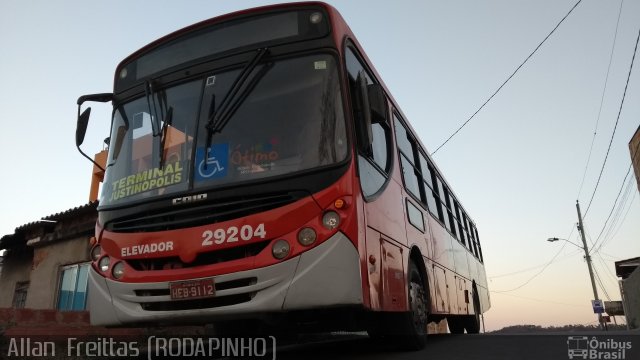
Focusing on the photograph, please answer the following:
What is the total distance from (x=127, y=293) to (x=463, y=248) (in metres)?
7.85

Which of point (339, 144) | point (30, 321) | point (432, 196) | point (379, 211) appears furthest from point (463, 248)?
point (30, 321)

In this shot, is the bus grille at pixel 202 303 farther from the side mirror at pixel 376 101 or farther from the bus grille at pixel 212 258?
the side mirror at pixel 376 101

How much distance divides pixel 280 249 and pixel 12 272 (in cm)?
1517

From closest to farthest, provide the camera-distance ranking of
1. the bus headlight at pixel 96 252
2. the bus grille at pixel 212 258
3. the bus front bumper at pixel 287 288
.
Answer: the bus front bumper at pixel 287 288 → the bus grille at pixel 212 258 → the bus headlight at pixel 96 252

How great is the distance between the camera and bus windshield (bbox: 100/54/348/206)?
13.5ft

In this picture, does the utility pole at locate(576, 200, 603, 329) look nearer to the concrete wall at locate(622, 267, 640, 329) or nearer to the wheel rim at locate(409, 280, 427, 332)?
the concrete wall at locate(622, 267, 640, 329)

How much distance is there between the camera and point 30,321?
19.4ft

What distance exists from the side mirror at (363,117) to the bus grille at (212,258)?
4.00ft

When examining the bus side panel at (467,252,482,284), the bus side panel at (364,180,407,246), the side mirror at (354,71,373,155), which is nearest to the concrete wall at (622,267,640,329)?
the bus side panel at (467,252,482,284)

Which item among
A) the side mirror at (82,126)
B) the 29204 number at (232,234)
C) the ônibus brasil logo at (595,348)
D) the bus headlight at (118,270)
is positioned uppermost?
the side mirror at (82,126)

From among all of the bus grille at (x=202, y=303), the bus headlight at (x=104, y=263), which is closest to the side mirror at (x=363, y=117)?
the bus grille at (x=202, y=303)

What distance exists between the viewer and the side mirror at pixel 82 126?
5.14 m

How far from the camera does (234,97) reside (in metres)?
4.39

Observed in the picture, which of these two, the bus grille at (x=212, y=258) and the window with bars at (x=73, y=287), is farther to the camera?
the window with bars at (x=73, y=287)
